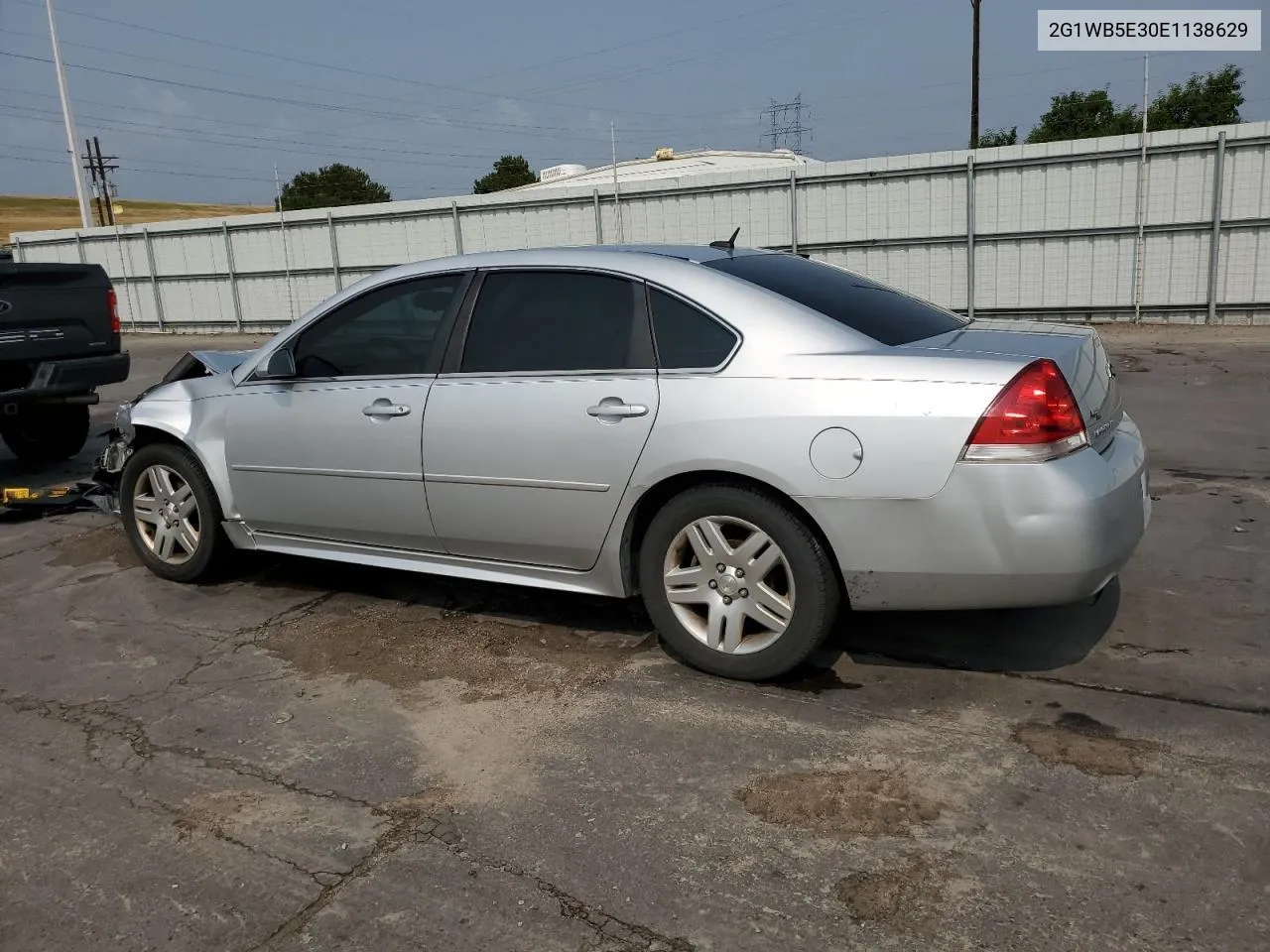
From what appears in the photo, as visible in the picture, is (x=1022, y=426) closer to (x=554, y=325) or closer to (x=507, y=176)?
(x=554, y=325)

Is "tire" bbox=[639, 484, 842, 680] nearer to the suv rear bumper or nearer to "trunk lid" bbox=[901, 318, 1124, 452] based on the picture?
"trunk lid" bbox=[901, 318, 1124, 452]

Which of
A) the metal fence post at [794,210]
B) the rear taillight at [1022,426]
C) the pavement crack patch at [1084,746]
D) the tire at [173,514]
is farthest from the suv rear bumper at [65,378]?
the metal fence post at [794,210]

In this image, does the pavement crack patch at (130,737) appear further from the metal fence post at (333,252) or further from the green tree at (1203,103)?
the green tree at (1203,103)

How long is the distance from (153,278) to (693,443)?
2440 cm

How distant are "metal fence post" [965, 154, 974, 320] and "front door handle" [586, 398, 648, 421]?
44.1ft

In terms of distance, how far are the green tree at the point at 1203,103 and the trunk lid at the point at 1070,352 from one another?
35.5 metres

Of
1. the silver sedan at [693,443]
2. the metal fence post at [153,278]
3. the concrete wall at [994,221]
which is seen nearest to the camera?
the silver sedan at [693,443]

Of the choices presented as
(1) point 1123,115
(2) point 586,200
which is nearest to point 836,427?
(2) point 586,200

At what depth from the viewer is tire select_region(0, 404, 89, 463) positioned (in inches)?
325

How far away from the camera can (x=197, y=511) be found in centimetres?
499

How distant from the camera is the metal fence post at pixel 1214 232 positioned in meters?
13.9

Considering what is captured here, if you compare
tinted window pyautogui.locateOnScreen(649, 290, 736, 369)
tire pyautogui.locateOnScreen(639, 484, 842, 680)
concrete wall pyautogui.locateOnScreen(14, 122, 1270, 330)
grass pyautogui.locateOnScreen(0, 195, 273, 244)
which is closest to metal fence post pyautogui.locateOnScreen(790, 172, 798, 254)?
concrete wall pyautogui.locateOnScreen(14, 122, 1270, 330)

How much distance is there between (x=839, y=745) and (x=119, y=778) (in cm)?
222

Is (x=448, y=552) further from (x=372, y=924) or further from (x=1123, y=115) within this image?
(x=1123, y=115)
